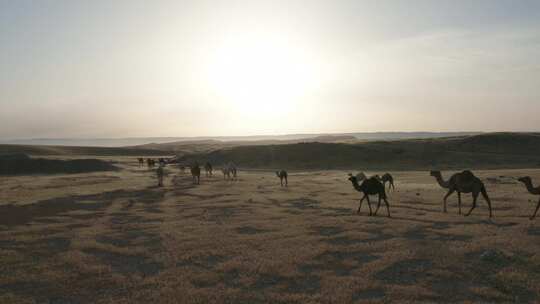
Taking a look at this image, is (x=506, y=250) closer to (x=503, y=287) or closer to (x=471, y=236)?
(x=471, y=236)

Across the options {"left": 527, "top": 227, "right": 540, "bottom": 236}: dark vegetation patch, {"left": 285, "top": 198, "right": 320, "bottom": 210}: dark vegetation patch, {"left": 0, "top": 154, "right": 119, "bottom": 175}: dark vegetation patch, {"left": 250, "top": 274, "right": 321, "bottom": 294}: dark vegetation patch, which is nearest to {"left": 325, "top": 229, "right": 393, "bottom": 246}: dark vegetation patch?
{"left": 250, "top": 274, "right": 321, "bottom": 294}: dark vegetation patch

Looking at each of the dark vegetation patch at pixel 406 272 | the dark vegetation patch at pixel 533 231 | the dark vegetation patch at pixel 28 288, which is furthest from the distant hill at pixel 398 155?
the dark vegetation patch at pixel 28 288

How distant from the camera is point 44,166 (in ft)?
188

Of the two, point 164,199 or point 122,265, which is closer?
point 122,265

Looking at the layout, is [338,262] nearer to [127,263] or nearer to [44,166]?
[127,263]

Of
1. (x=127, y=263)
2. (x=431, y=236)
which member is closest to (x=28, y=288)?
(x=127, y=263)

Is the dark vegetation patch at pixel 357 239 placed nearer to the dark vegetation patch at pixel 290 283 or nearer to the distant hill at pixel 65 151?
the dark vegetation patch at pixel 290 283

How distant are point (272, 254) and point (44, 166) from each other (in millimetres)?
54323

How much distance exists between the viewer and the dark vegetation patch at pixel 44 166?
55.6 m

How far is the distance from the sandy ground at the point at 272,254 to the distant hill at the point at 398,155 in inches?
1567

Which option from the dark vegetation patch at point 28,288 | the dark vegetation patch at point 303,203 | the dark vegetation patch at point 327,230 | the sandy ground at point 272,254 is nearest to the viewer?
the sandy ground at point 272,254

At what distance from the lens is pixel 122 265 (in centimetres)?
1220

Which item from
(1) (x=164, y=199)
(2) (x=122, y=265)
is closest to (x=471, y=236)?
(2) (x=122, y=265)

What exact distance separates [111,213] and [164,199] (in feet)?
18.4
